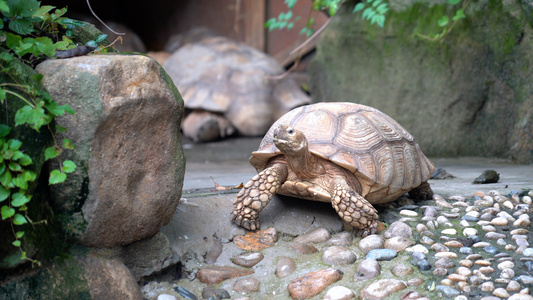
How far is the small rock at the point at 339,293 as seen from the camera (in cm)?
199

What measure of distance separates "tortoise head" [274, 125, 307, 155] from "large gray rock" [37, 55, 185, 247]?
0.53 m

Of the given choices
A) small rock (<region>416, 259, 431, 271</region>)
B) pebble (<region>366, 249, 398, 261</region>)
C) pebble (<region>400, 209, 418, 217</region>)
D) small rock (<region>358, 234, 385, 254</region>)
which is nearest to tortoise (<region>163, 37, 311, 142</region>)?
pebble (<region>400, 209, 418, 217</region>)

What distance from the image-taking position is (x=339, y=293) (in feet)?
6.58

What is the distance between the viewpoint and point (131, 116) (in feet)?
6.38

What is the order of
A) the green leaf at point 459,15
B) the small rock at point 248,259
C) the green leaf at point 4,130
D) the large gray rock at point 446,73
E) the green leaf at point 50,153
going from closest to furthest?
the green leaf at point 4,130 → the green leaf at point 50,153 → the small rock at point 248,259 → the large gray rock at point 446,73 → the green leaf at point 459,15

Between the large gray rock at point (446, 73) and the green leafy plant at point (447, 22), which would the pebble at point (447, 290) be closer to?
the large gray rock at point (446, 73)

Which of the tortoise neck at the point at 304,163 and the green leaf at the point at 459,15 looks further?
the green leaf at the point at 459,15

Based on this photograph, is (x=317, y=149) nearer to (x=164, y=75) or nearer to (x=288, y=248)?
(x=288, y=248)

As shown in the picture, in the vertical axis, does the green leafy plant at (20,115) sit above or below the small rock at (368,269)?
above

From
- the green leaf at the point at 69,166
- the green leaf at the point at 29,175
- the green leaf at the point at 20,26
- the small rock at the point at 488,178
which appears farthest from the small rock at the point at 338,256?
the green leaf at the point at 20,26

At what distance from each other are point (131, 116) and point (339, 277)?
0.99 meters

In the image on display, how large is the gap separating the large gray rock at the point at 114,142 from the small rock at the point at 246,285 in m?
0.41

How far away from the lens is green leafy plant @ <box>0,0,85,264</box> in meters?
1.63

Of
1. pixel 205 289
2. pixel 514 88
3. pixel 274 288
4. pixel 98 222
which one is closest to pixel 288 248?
pixel 274 288
